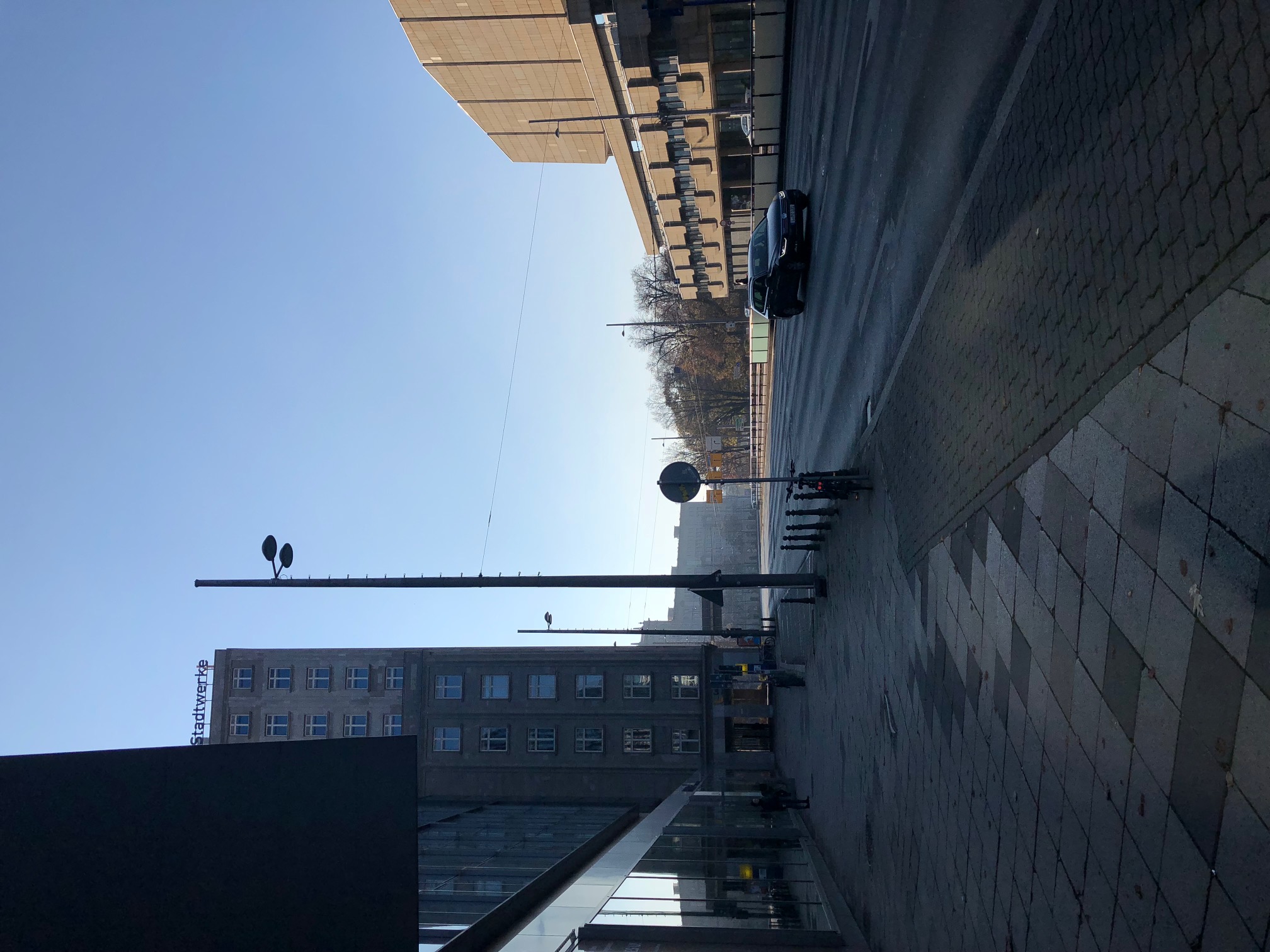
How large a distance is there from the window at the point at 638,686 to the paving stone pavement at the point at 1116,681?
3529cm

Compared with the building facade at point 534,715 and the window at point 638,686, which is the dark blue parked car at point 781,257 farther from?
the window at point 638,686

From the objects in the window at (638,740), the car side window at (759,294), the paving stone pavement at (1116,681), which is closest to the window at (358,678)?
the window at (638,740)

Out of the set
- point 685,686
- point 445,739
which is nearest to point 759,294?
point 685,686

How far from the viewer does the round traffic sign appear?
14.2 meters

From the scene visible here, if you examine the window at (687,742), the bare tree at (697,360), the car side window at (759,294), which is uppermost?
the bare tree at (697,360)

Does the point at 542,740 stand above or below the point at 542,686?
below

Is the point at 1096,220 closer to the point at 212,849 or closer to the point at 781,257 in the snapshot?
the point at 212,849

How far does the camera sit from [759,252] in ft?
70.7

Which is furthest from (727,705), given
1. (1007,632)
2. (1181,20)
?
(1181,20)

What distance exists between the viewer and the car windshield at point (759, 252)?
21.3 m

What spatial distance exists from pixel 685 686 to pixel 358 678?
18211 mm

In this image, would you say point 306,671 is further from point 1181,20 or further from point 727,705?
point 1181,20

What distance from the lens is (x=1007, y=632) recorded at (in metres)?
7.03

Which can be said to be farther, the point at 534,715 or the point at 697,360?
the point at 697,360
